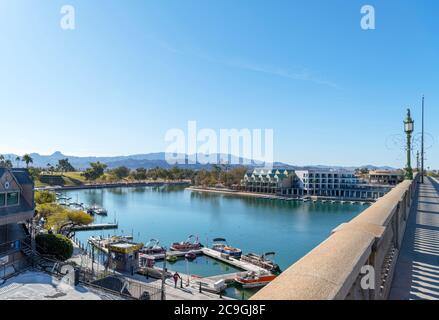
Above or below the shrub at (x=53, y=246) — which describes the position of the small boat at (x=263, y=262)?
below

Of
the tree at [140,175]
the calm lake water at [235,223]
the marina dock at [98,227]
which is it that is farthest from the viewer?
the tree at [140,175]

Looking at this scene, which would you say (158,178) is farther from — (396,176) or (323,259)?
(323,259)

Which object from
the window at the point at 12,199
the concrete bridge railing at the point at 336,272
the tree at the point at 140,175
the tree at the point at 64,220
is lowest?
the tree at the point at 64,220

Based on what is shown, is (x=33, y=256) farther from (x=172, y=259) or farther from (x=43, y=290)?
(x=172, y=259)

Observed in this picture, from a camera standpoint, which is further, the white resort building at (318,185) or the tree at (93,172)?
the tree at (93,172)

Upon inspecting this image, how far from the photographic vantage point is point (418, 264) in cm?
479

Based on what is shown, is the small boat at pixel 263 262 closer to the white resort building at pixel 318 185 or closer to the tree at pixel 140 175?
the white resort building at pixel 318 185

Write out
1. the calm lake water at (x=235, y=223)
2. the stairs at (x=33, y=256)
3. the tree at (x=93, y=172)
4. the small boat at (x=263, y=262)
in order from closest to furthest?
the stairs at (x=33, y=256), the small boat at (x=263, y=262), the calm lake water at (x=235, y=223), the tree at (x=93, y=172)

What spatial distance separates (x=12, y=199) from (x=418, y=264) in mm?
15656

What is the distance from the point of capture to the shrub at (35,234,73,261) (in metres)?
18.9

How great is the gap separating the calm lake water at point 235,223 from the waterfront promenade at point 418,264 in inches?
713

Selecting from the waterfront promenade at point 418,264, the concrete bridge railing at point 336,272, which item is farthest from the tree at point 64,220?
the concrete bridge railing at point 336,272

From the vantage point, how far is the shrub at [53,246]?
18.9m

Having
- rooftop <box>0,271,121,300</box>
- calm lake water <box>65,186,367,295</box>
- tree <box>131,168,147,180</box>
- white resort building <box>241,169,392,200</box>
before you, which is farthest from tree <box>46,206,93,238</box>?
tree <box>131,168,147,180</box>
